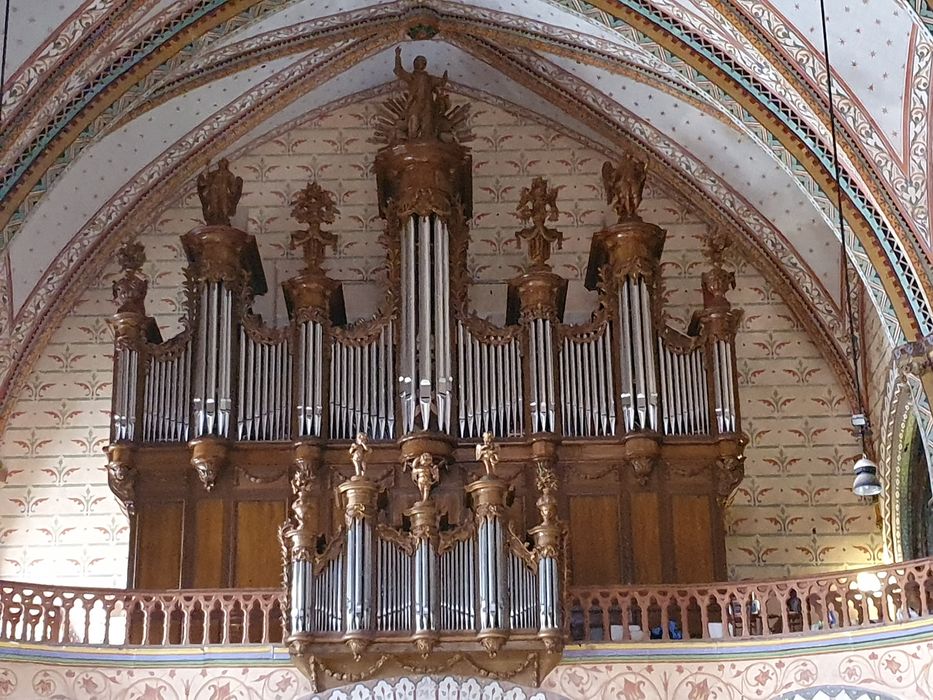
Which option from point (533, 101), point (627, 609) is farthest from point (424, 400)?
point (533, 101)

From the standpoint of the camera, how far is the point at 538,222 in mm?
18516

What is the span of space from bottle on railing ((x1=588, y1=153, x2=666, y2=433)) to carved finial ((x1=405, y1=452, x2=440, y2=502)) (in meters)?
2.04

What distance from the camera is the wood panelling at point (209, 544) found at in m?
17.5

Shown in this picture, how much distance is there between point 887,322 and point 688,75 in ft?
10.2

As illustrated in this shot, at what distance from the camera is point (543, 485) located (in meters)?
16.7

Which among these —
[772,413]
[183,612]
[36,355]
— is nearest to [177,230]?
[36,355]

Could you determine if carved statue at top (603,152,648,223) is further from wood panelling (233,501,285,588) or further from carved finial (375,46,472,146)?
wood panelling (233,501,285,588)

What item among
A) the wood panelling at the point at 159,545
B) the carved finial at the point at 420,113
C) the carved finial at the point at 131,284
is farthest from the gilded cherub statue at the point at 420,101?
the wood panelling at the point at 159,545

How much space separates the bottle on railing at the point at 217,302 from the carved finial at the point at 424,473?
193cm

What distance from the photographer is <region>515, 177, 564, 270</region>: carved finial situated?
18.5 metres

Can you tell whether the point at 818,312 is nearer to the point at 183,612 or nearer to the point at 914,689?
the point at 914,689

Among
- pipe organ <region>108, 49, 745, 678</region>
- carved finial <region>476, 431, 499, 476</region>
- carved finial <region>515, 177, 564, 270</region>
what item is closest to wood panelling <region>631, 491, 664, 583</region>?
pipe organ <region>108, 49, 745, 678</region>

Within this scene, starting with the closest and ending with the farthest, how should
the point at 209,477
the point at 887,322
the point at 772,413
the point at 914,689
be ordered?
the point at 914,689, the point at 887,322, the point at 209,477, the point at 772,413

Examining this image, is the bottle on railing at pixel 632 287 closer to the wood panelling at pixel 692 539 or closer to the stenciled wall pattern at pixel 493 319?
the wood panelling at pixel 692 539
